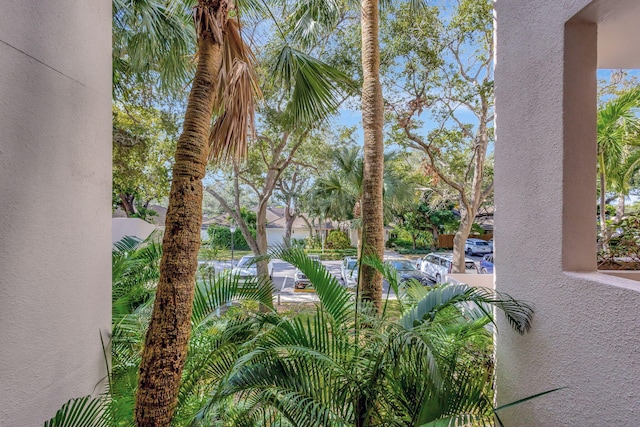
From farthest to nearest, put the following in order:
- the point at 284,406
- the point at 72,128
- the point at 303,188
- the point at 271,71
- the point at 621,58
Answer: the point at 303,188, the point at 271,71, the point at 621,58, the point at 72,128, the point at 284,406


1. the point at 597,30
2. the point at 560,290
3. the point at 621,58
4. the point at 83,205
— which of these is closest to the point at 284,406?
the point at 560,290

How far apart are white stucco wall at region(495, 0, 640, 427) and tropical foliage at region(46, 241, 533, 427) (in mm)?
223

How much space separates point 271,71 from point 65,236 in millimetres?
2680

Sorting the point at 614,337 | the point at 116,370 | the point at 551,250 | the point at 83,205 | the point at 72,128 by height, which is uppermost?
the point at 72,128

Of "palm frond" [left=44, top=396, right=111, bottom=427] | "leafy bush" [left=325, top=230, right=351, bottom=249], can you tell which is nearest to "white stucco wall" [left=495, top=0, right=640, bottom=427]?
"palm frond" [left=44, top=396, right=111, bottom=427]

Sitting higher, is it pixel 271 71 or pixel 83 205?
pixel 271 71

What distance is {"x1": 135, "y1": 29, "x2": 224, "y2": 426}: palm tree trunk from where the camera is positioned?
200 centimetres

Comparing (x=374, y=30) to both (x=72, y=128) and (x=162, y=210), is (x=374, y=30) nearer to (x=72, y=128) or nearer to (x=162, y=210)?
(x=72, y=128)

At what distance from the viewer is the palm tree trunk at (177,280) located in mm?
2004

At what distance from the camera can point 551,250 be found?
1776 millimetres

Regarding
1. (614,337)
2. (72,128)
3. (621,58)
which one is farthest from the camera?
(621,58)

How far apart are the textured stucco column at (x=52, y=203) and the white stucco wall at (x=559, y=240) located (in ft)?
9.70

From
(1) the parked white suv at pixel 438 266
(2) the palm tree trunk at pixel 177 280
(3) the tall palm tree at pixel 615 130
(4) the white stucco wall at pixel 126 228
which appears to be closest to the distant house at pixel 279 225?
(1) the parked white suv at pixel 438 266

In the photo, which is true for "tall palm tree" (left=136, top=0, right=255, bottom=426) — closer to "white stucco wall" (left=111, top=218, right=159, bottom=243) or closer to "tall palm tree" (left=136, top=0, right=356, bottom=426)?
"tall palm tree" (left=136, top=0, right=356, bottom=426)
